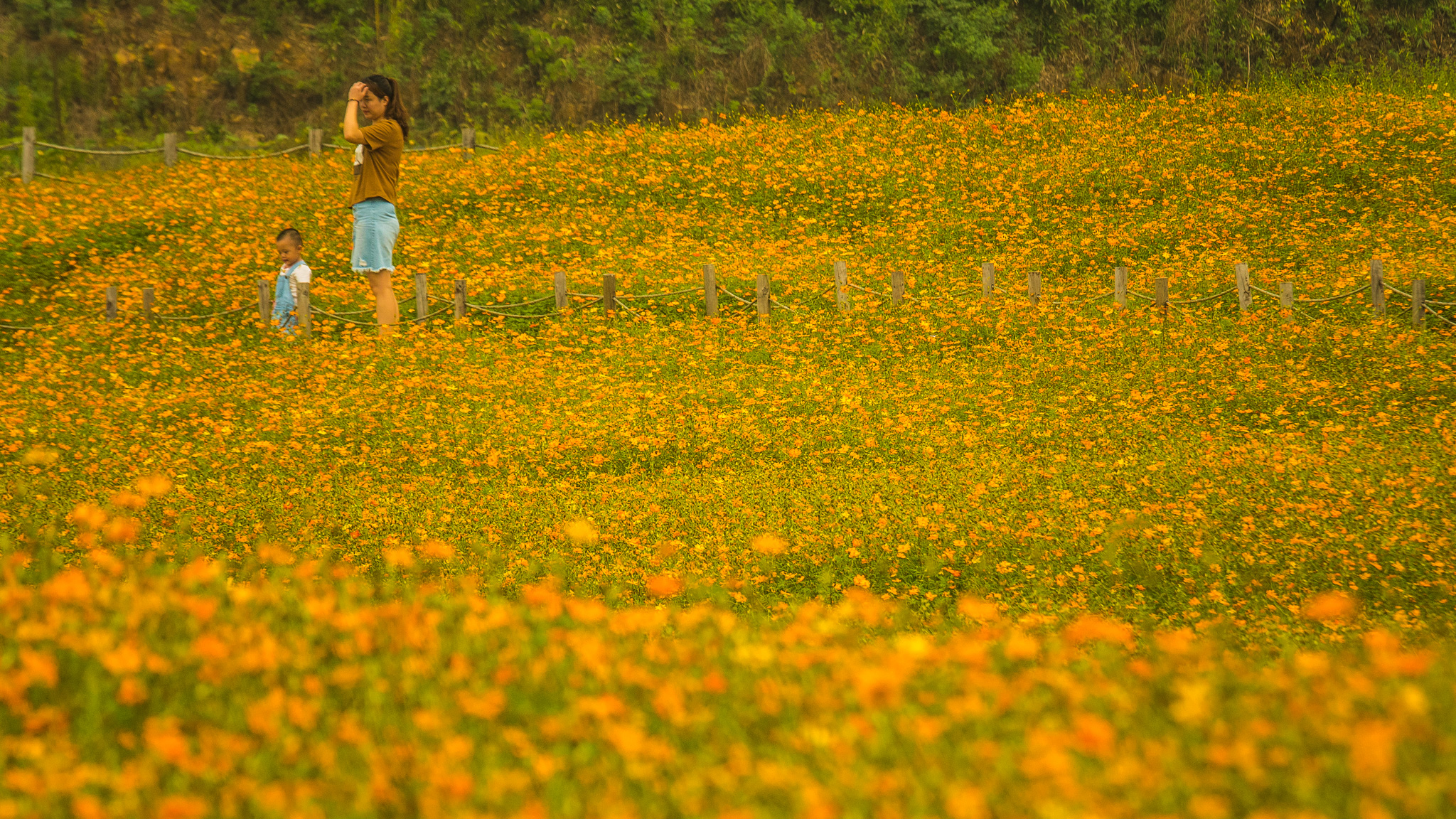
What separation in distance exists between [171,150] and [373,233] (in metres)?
13.5

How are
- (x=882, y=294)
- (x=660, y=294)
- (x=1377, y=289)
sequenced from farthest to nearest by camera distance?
(x=882, y=294) → (x=660, y=294) → (x=1377, y=289)

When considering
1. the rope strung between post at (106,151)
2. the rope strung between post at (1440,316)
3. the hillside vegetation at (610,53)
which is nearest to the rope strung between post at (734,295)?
the rope strung between post at (1440,316)

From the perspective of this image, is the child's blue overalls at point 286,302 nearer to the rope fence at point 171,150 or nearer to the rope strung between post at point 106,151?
the rope fence at point 171,150

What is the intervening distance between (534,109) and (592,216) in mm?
11202

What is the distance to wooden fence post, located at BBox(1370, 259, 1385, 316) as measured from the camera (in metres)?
12.1

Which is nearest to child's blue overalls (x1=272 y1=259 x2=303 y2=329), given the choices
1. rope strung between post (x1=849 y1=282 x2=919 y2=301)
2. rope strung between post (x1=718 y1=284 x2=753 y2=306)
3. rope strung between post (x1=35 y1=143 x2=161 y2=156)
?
rope strung between post (x1=718 y1=284 x2=753 y2=306)

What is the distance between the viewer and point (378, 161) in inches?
426

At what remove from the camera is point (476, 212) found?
693 inches

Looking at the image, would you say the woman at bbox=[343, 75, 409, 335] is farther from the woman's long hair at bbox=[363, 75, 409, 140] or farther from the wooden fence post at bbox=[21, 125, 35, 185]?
the wooden fence post at bbox=[21, 125, 35, 185]

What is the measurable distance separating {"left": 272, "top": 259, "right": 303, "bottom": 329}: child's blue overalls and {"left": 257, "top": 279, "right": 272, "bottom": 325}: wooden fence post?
434mm

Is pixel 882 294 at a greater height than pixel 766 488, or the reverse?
pixel 882 294

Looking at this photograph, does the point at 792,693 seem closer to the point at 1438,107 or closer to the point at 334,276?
the point at 334,276

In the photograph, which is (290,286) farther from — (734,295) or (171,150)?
(171,150)

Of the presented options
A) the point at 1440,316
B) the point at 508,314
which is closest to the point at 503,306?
the point at 508,314
